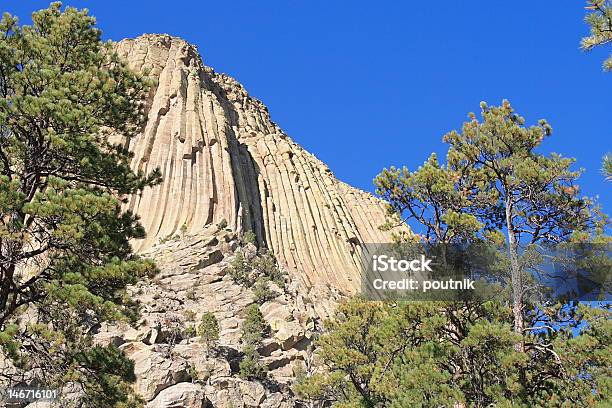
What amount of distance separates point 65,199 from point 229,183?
1929 inches

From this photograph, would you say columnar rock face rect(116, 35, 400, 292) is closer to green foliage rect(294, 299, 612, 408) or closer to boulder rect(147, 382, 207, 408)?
boulder rect(147, 382, 207, 408)

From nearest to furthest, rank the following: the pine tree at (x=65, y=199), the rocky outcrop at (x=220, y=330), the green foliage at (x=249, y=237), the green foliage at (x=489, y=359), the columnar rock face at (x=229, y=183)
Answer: the green foliage at (x=489, y=359) → the pine tree at (x=65, y=199) → the rocky outcrop at (x=220, y=330) → the green foliage at (x=249, y=237) → the columnar rock face at (x=229, y=183)

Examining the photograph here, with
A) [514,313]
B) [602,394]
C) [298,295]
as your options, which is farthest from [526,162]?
[298,295]

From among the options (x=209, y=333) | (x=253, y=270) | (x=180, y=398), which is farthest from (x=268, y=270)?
(x=180, y=398)

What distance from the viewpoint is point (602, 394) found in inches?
453

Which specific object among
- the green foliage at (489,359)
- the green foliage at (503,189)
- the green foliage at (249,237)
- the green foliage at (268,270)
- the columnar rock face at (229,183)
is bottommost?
the green foliage at (489,359)

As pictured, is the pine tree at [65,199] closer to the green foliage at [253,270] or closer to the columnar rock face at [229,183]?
the green foliage at [253,270]

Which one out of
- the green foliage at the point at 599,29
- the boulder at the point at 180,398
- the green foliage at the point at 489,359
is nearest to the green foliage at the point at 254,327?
the boulder at the point at 180,398

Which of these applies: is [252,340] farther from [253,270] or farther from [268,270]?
[268,270]

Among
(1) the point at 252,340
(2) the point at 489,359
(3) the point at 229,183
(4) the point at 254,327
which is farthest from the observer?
(3) the point at 229,183

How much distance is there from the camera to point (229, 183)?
60.8 m

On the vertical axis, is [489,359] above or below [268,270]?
below

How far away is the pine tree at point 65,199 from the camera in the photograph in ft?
39.8

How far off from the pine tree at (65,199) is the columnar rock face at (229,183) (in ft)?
130
